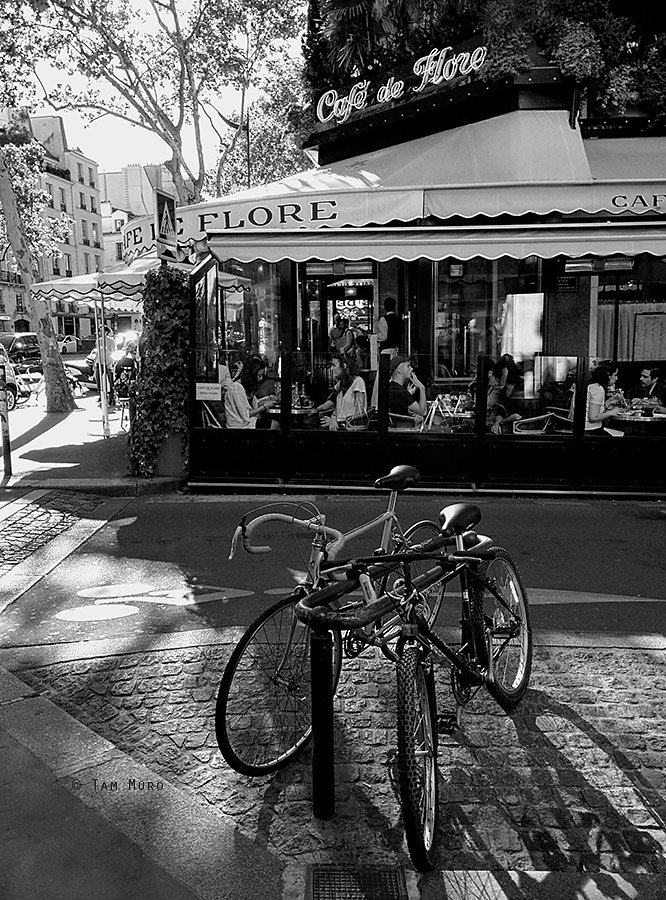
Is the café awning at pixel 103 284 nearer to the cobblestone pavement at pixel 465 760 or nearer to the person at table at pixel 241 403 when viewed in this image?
the person at table at pixel 241 403

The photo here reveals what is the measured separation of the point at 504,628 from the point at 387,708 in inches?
28.0

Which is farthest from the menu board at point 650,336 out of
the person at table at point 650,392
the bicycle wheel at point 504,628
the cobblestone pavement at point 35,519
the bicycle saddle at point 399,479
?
the bicycle saddle at point 399,479

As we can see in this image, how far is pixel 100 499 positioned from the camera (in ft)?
29.5

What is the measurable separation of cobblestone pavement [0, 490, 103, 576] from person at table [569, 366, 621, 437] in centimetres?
548

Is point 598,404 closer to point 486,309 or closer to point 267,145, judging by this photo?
point 486,309

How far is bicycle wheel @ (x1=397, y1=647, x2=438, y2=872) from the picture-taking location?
8.89ft

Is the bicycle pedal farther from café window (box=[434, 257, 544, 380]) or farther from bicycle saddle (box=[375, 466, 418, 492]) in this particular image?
café window (box=[434, 257, 544, 380])

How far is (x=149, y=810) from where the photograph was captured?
10.4 feet

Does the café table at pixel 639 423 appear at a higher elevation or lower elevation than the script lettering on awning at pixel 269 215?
lower

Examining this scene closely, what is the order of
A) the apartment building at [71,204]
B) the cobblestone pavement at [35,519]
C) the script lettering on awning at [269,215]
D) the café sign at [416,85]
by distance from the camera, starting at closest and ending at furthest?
the cobblestone pavement at [35,519] < the script lettering on awning at [269,215] < the café sign at [416,85] < the apartment building at [71,204]

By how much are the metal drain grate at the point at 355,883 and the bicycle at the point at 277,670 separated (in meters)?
0.67

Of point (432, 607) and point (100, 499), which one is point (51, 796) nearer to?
point (432, 607)

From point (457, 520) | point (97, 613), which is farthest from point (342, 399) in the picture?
point (457, 520)

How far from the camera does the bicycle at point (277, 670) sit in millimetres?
3293
